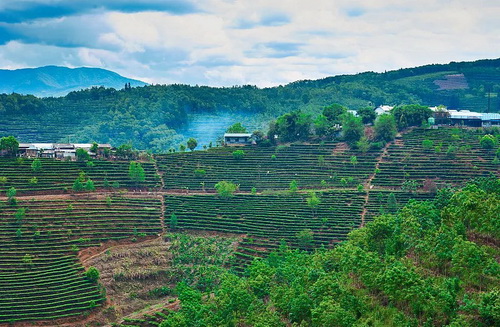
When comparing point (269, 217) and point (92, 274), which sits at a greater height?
point (269, 217)

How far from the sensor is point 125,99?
125 m

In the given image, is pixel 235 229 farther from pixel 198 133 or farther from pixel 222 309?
pixel 198 133

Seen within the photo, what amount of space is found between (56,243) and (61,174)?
13485mm

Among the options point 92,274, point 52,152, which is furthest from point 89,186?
point 92,274

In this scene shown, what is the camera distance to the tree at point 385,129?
255ft

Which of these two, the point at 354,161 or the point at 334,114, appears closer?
the point at 354,161

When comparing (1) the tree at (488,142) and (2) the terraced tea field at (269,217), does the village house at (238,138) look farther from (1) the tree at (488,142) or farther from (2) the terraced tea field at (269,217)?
(1) the tree at (488,142)

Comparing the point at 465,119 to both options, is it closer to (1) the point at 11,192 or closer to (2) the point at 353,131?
(2) the point at 353,131

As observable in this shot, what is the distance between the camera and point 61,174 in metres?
66.1

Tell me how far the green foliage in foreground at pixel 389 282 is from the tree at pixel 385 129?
28.4 m

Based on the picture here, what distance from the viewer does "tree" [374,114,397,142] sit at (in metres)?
77.7

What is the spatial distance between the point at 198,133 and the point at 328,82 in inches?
1653

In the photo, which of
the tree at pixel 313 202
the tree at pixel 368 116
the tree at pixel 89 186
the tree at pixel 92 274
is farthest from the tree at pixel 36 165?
the tree at pixel 368 116

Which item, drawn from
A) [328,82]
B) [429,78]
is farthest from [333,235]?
[328,82]
